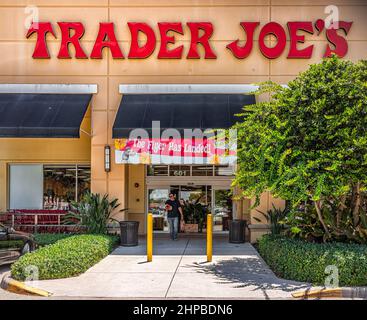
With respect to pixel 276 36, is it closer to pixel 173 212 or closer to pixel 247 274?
pixel 173 212

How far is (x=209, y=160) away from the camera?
14625 mm

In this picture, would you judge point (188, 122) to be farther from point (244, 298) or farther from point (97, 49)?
point (244, 298)

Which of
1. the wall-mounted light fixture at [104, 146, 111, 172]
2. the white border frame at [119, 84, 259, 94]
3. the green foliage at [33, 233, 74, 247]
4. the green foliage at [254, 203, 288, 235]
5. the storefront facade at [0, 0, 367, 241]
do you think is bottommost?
the green foliage at [33, 233, 74, 247]

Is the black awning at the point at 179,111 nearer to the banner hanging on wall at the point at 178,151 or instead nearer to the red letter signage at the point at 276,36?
the banner hanging on wall at the point at 178,151

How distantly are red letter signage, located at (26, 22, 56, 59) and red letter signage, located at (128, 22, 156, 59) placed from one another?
2.77 m

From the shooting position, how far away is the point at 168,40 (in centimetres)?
1616

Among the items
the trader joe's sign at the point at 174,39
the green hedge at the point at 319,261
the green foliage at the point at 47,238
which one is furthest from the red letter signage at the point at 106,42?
the green hedge at the point at 319,261

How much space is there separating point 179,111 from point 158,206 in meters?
5.07

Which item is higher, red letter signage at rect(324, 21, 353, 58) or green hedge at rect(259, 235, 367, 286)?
red letter signage at rect(324, 21, 353, 58)

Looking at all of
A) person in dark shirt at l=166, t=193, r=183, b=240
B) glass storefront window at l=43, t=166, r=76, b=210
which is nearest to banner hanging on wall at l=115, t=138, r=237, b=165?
person in dark shirt at l=166, t=193, r=183, b=240

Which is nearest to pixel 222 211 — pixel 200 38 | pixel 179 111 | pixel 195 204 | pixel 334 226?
pixel 195 204

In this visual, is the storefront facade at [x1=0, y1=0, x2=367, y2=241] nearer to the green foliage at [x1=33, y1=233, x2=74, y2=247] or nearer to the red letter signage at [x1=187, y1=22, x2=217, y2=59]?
the red letter signage at [x1=187, y1=22, x2=217, y2=59]

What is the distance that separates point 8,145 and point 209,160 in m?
8.92

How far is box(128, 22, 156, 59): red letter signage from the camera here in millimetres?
16109
